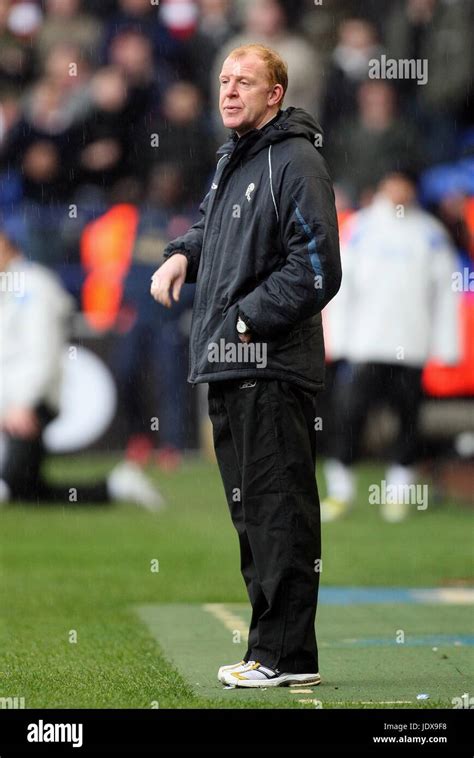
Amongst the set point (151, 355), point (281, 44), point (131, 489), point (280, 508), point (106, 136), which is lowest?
point (131, 489)

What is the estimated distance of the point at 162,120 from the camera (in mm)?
17109

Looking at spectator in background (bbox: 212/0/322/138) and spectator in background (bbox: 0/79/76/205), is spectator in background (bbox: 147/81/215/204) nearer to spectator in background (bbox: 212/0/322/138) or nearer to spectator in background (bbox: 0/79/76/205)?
spectator in background (bbox: 212/0/322/138)

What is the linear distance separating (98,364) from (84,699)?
383 inches

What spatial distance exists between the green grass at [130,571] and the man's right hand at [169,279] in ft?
4.83

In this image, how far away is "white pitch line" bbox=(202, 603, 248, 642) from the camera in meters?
8.12

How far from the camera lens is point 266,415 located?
615cm

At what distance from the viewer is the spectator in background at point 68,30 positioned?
17891 mm

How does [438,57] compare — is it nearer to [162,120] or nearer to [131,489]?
[162,120]

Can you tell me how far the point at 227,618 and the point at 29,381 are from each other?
20.4ft

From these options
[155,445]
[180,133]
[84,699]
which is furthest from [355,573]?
[180,133]

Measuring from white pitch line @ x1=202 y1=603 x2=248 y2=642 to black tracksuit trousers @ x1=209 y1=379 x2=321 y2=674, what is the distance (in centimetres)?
148
